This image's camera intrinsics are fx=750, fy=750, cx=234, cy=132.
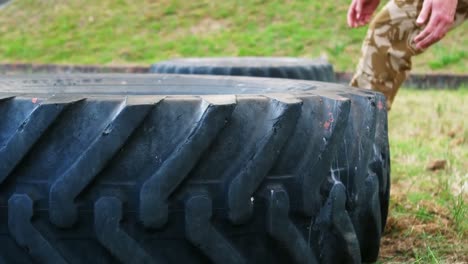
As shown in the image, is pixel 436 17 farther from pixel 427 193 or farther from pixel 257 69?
pixel 257 69

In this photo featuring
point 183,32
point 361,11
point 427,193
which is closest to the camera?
point 427,193

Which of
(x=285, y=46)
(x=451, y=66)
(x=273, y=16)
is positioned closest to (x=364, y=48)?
(x=451, y=66)

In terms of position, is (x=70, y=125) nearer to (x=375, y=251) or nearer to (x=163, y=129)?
(x=163, y=129)

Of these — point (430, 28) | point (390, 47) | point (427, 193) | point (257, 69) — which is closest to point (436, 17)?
point (430, 28)

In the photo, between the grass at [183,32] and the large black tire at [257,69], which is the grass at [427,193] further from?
the grass at [183,32]

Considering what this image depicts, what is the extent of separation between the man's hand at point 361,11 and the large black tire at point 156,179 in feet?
4.14

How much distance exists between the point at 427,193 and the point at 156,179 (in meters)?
1.22

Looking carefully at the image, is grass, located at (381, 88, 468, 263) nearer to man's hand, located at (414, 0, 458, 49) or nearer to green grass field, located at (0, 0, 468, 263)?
green grass field, located at (0, 0, 468, 263)

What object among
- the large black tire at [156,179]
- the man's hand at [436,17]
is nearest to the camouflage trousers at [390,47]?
the man's hand at [436,17]

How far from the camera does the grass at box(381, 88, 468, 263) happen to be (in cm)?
149

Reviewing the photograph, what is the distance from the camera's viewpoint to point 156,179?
36.9 inches

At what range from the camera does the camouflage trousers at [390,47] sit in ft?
7.48

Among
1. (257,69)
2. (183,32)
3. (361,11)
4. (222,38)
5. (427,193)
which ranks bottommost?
(183,32)

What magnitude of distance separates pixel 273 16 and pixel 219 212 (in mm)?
8586
